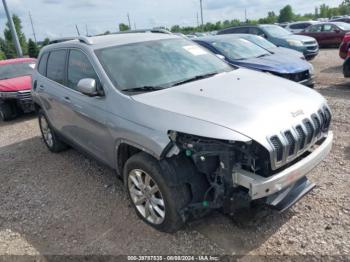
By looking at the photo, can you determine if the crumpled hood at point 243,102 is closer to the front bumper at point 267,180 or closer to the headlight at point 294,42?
the front bumper at point 267,180

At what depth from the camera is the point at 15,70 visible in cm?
980

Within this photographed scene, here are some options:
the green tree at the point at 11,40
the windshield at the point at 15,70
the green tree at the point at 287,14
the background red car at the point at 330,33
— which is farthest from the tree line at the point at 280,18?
the windshield at the point at 15,70

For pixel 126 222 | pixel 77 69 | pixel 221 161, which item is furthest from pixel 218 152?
pixel 77 69

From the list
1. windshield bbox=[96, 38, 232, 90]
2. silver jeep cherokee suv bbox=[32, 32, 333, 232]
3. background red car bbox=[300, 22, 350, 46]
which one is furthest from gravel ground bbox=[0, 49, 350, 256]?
background red car bbox=[300, 22, 350, 46]

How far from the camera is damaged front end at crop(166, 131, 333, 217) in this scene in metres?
2.61

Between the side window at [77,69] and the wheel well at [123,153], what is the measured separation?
29.5 inches

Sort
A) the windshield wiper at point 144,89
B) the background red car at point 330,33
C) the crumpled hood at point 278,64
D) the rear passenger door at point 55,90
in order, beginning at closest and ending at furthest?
the windshield wiper at point 144,89, the rear passenger door at point 55,90, the crumpled hood at point 278,64, the background red car at point 330,33

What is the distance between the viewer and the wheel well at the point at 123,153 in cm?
344

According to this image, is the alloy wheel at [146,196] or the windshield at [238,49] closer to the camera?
the alloy wheel at [146,196]

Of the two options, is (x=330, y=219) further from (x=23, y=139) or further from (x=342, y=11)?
(x=342, y=11)

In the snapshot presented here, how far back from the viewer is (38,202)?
13.8 ft

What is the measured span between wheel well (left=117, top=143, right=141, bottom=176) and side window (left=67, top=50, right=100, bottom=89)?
2.46ft

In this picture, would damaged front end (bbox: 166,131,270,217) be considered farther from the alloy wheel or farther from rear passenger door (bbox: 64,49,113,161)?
rear passenger door (bbox: 64,49,113,161)

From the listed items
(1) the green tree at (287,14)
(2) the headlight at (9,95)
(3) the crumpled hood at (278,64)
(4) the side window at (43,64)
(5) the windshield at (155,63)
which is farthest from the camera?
(1) the green tree at (287,14)
